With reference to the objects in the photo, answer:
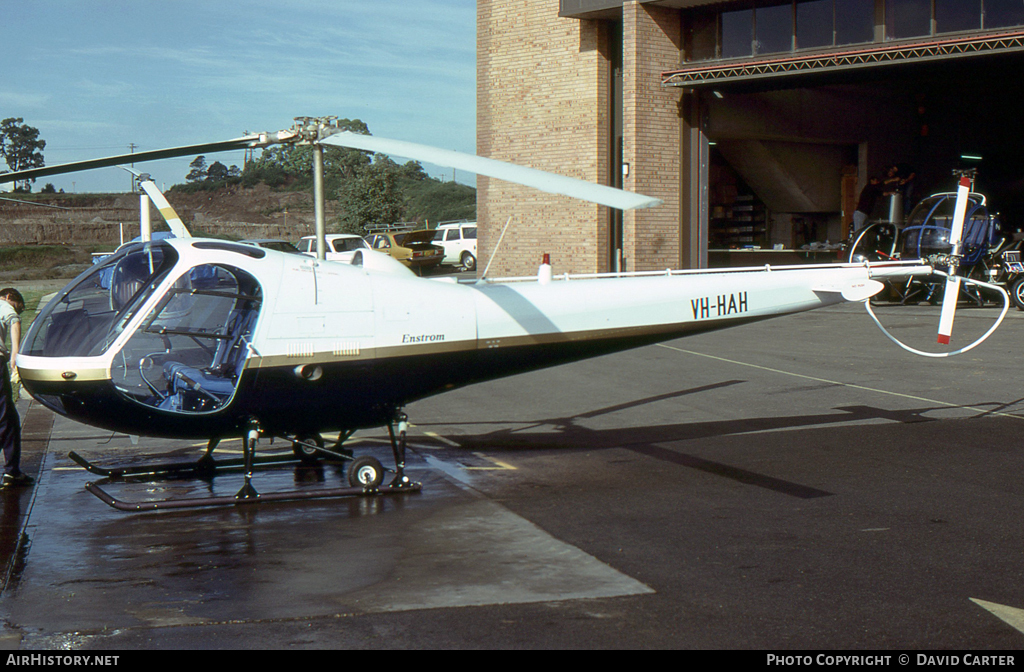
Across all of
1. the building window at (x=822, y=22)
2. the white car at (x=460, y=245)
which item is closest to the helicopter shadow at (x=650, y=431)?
the building window at (x=822, y=22)

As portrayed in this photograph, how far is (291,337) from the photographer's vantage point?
26.0 ft

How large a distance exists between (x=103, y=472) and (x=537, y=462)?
3.95 m

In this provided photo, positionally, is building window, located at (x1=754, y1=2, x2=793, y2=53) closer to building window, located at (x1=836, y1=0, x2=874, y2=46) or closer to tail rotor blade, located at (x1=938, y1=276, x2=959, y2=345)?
building window, located at (x1=836, y1=0, x2=874, y2=46)

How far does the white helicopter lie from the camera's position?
7586 millimetres

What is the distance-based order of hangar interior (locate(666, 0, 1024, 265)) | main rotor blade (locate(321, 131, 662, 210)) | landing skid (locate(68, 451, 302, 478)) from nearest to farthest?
main rotor blade (locate(321, 131, 662, 210)), landing skid (locate(68, 451, 302, 478)), hangar interior (locate(666, 0, 1024, 265))

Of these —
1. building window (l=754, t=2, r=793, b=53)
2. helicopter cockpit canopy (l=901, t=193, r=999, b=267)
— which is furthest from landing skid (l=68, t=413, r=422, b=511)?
building window (l=754, t=2, r=793, b=53)

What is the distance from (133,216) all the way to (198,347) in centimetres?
9168

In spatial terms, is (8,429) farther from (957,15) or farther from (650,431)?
(957,15)

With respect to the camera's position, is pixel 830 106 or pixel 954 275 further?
pixel 830 106

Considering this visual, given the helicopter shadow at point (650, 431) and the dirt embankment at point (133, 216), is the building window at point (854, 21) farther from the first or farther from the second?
the dirt embankment at point (133, 216)

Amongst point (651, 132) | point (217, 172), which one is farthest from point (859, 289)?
point (217, 172)

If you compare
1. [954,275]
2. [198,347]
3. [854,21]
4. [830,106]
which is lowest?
[198,347]

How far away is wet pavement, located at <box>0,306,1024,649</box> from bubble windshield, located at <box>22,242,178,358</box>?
138 cm
